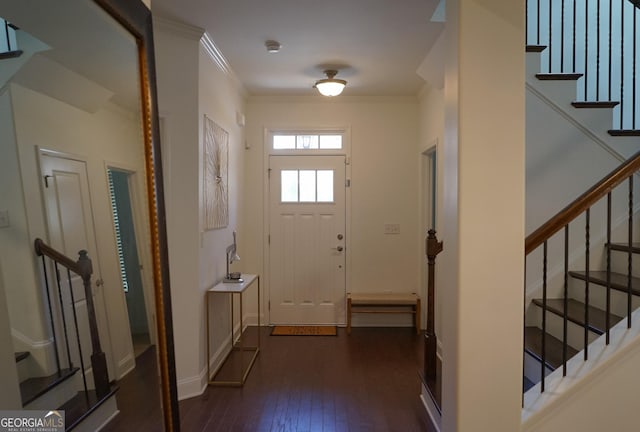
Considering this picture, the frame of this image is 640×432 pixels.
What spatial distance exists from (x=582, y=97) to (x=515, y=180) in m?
2.55

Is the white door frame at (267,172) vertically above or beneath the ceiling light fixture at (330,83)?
beneath

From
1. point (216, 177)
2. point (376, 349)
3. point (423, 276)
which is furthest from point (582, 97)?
point (216, 177)

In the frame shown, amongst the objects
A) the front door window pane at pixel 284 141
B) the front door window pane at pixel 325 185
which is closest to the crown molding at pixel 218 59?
the front door window pane at pixel 284 141

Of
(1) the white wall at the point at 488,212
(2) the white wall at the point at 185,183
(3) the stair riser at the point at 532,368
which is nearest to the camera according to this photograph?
(1) the white wall at the point at 488,212

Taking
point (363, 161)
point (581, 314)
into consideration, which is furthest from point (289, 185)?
point (581, 314)

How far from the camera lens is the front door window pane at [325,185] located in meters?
4.61

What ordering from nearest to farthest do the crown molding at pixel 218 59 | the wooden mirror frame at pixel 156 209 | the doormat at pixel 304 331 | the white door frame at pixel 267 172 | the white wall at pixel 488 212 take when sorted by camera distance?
the wooden mirror frame at pixel 156 209, the white wall at pixel 488 212, the crown molding at pixel 218 59, the doormat at pixel 304 331, the white door frame at pixel 267 172

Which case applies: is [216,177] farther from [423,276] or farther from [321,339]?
[423,276]

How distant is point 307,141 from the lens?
463 centimetres

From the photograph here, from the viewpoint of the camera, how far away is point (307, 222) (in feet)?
15.1

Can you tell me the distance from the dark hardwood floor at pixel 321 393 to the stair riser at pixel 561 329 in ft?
3.40

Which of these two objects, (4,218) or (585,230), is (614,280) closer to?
(585,230)

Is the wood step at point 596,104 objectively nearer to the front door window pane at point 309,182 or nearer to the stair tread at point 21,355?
the front door window pane at point 309,182

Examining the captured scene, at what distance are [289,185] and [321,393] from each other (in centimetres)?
249
